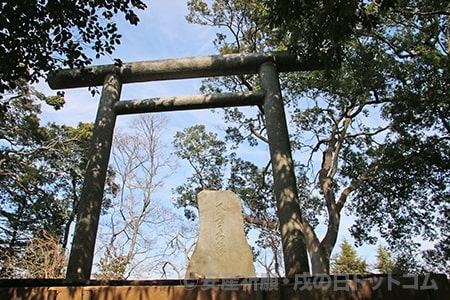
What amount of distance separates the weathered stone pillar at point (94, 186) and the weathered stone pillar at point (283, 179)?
7.67 feet

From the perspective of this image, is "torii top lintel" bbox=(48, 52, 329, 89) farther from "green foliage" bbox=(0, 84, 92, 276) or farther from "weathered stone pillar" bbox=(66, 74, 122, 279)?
"green foliage" bbox=(0, 84, 92, 276)

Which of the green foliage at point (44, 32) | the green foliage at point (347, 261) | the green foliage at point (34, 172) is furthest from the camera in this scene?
the green foliage at point (347, 261)

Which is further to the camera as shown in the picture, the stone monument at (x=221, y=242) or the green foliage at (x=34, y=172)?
the green foliage at (x=34, y=172)

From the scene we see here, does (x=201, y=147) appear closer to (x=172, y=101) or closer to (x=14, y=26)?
(x=172, y=101)

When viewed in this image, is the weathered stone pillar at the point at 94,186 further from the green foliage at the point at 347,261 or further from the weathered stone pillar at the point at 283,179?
the green foliage at the point at 347,261

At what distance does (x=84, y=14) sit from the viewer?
3721 millimetres

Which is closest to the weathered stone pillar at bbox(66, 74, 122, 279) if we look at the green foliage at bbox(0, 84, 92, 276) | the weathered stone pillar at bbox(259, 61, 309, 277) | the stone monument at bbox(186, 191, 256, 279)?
the stone monument at bbox(186, 191, 256, 279)

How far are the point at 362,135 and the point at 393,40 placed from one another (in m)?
2.66

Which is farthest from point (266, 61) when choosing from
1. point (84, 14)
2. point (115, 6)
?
point (84, 14)

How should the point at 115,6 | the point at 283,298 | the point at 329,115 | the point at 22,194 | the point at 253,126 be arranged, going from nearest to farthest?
1. the point at 283,298
2. the point at 115,6
3. the point at 329,115
4. the point at 253,126
5. the point at 22,194

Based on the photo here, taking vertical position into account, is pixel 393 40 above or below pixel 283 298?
above

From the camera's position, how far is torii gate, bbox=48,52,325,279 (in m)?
3.90

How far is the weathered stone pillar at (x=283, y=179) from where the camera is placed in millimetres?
3609

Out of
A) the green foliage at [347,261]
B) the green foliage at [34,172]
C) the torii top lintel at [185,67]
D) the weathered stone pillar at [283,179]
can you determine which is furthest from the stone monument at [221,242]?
the green foliage at [347,261]
